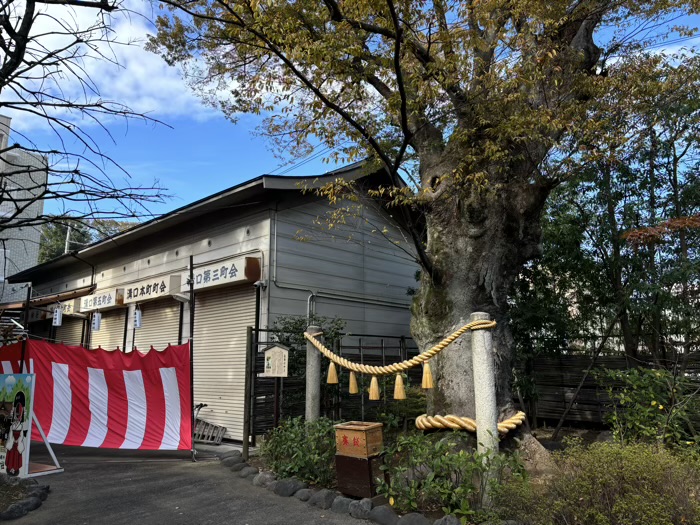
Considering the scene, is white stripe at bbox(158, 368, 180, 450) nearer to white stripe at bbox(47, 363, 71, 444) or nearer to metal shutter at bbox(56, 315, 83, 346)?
white stripe at bbox(47, 363, 71, 444)

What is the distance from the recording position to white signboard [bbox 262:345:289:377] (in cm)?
827

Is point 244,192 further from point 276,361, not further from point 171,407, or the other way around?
point 171,407

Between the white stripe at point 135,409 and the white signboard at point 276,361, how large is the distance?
2.64 meters

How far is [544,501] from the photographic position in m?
4.45

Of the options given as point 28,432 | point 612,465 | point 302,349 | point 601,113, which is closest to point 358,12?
point 601,113

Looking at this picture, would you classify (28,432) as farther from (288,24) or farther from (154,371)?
(288,24)

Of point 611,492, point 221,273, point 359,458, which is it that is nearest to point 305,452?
point 359,458

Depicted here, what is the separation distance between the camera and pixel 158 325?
14242 mm

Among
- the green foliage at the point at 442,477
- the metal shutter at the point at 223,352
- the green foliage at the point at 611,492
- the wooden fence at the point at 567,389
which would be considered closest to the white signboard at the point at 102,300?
the metal shutter at the point at 223,352

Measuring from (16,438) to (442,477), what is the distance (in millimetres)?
5978

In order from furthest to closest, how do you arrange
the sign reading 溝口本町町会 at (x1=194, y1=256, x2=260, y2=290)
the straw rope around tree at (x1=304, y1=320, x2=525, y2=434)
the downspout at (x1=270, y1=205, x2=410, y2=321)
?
the downspout at (x1=270, y1=205, x2=410, y2=321)
the sign reading 溝口本町町会 at (x1=194, y1=256, x2=260, y2=290)
the straw rope around tree at (x1=304, y1=320, x2=525, y2=434)

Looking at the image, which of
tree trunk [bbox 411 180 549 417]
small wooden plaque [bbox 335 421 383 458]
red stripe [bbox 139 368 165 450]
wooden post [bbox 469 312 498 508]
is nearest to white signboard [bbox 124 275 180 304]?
red stripe [bbox 139 368 165 450]

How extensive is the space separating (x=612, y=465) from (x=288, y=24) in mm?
6204

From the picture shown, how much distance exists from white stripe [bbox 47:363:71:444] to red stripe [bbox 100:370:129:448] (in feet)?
2.38
